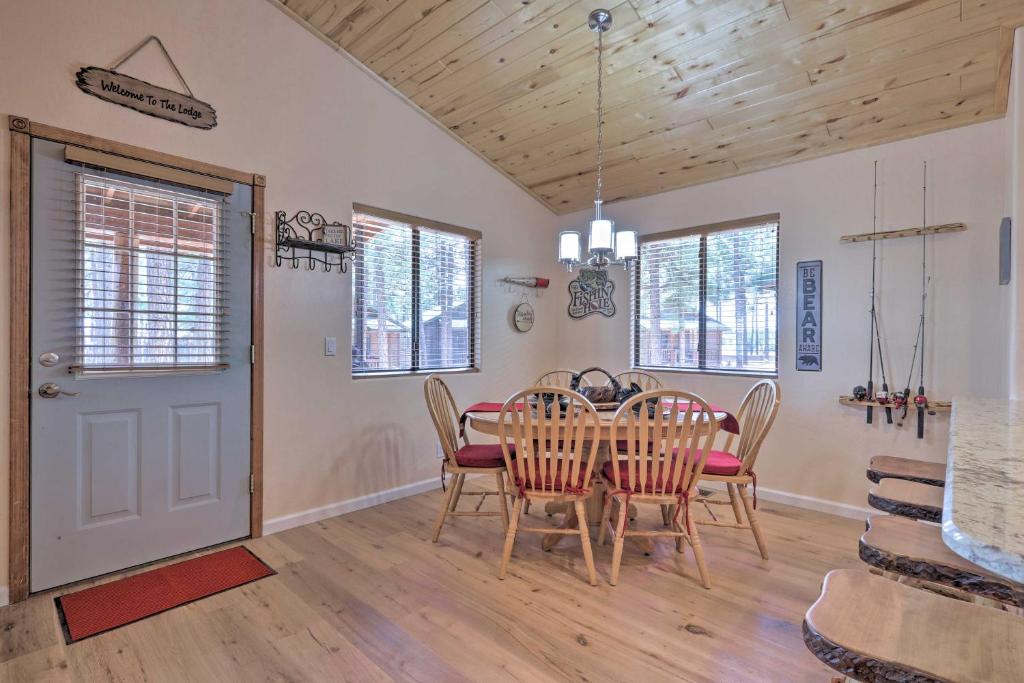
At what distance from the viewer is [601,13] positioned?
251 centimetres

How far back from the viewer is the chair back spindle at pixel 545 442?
2291 millimetres

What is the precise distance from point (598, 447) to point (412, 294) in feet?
6.01

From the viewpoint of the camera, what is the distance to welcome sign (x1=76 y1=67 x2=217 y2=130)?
233 centimetres

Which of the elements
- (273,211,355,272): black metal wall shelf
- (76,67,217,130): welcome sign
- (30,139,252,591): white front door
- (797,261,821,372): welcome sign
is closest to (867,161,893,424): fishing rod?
(797,261,821,372): welcome sign

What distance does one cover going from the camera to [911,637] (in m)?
0.86

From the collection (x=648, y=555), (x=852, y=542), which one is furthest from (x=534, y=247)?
(x=852, y=542)

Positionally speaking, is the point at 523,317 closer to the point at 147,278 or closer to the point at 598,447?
the point at 598,447

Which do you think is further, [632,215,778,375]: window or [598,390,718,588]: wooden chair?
[632,215,778,375]: window

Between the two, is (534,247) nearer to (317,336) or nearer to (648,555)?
(317,336)

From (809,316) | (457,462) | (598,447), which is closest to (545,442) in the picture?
(598,447)

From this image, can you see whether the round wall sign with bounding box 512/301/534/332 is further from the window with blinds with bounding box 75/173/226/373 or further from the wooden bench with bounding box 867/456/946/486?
the wooden bench with bounding box 867/456/946/486

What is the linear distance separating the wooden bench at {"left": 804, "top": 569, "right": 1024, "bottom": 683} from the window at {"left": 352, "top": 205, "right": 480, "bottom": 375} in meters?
2.97

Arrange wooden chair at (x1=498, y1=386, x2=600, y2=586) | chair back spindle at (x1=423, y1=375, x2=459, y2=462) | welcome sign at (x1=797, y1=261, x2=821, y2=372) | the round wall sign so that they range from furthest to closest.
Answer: the round wall sign < welcome sign at (x1=797, y1=261, x2=821, y2=372) < chair back spindle at (x1=423, y1=375, x2=459, y2=462) < wooden chair at (x1=498, y1=386, x2=600, y2=586)

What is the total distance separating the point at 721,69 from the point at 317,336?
2.76 metres
